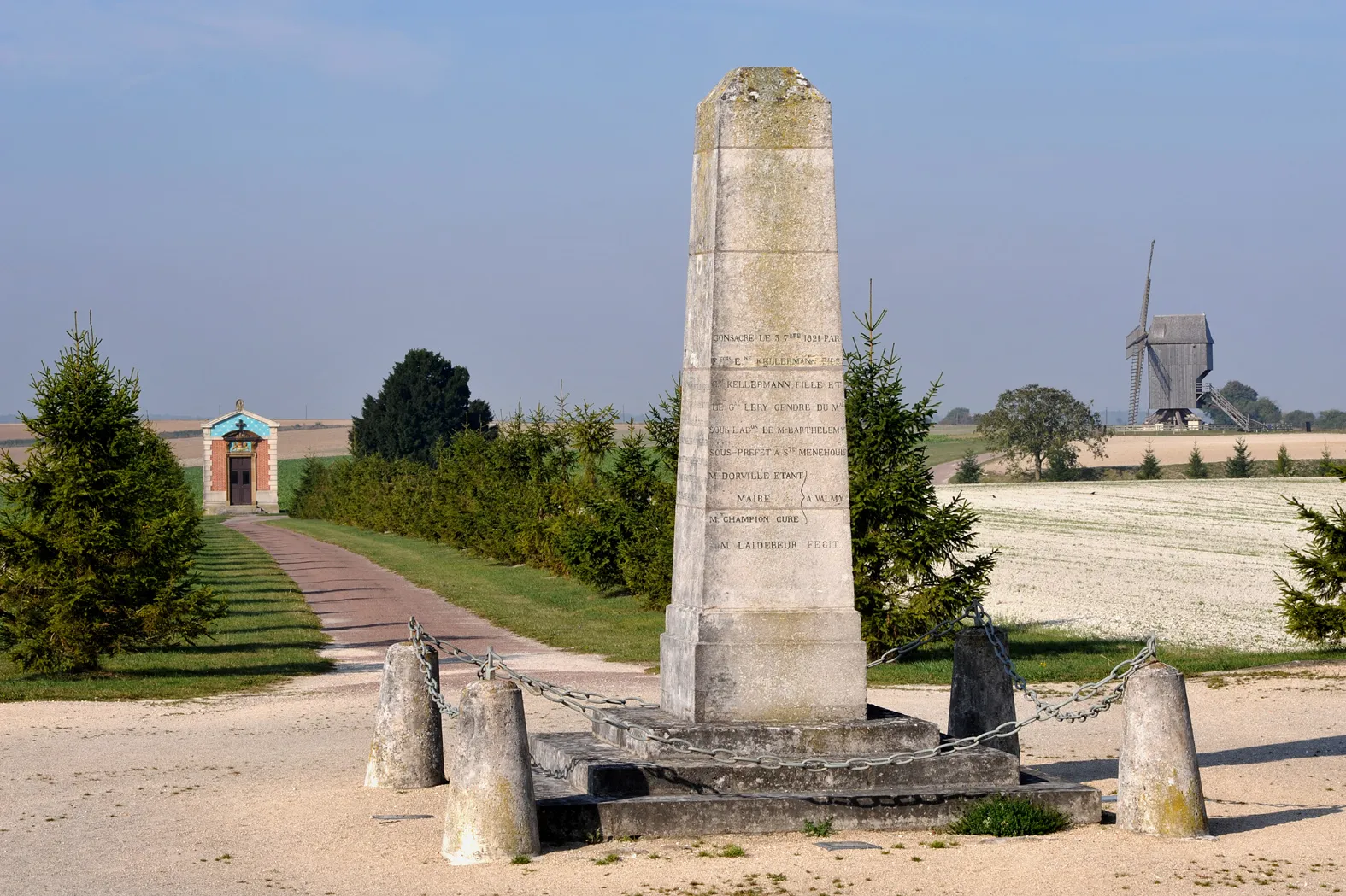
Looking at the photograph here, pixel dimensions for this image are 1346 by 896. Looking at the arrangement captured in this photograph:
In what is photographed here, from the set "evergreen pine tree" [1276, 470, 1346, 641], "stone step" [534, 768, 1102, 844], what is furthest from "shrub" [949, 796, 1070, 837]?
"evergreen pine tree" [1276, 470, 1346, 641]

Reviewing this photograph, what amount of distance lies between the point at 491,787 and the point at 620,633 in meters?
13.6

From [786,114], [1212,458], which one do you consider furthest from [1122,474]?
[786,114]

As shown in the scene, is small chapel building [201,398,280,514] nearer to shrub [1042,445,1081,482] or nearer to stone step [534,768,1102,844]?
shrub [1042,445,1081,482]

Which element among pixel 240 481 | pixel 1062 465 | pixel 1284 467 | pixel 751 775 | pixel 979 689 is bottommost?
pixel 751 775

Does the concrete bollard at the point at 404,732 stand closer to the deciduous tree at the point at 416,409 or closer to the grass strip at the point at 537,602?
the grass strip at the point at 537,602

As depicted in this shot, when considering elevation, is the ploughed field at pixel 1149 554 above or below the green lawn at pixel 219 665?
above

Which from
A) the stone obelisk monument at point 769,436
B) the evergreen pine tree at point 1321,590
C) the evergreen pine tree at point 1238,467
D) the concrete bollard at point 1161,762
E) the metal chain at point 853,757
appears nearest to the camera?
the concrete bollard at point 1161,762

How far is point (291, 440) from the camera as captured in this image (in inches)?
5748

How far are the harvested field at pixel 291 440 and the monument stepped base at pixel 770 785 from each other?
9957cm

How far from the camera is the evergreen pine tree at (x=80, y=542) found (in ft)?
57.0

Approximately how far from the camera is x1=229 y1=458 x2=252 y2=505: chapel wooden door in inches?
3059

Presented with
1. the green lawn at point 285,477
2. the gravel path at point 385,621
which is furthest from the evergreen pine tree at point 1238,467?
the green lawn at point 285,477

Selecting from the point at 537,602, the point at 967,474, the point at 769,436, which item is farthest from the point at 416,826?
the point at 967,474

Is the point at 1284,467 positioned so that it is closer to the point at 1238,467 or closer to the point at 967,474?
the point at 1238,467
